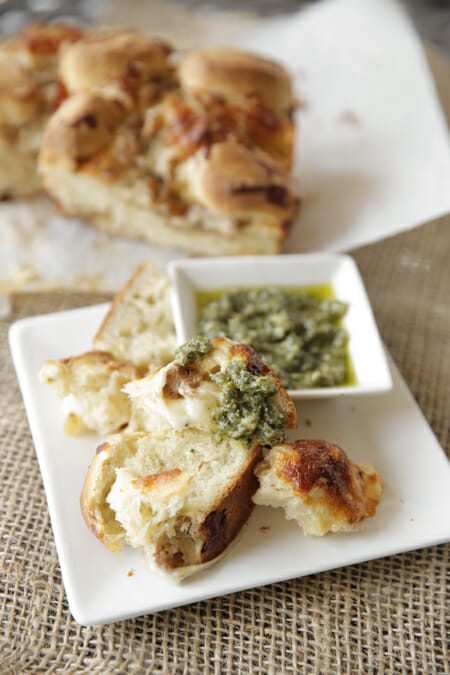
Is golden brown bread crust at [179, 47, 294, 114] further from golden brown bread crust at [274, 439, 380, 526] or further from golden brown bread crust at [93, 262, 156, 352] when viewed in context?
golden brown bread crust at [274, 439, 380, 526]

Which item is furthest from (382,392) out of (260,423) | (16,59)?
(16,59)

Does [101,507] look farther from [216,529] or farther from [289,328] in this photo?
[289,328]

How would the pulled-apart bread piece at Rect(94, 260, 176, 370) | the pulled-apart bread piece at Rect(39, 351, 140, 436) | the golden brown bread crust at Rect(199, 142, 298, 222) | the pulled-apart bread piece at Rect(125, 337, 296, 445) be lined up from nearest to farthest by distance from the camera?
the pulled-apart bread piece at Rect(125, 337, 296, 445)
the pulled-apart bread piece at Rect(39, 351, 140, 436)
the pulled-apart bread piece at Rect(94, 260, 176, 370)
the golden brown bread crust at Rect(199, 142, 298, 222)

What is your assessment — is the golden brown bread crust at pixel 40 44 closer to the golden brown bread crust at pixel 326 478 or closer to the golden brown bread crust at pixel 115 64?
the golden brown bread crust at pixel 115 64

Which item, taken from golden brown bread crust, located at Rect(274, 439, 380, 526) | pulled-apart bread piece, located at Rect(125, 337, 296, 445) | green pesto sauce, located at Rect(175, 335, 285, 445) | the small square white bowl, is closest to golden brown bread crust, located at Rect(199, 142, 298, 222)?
the small square white bowl

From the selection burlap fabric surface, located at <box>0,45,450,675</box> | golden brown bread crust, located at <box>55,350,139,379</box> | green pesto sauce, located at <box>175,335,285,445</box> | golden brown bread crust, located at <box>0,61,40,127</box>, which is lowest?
burlap fabric surface, located at <box>0,45,450,675</box>

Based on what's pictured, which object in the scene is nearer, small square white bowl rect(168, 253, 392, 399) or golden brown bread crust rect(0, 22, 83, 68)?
small square white bowl rect(168, 253, 392, 399)
